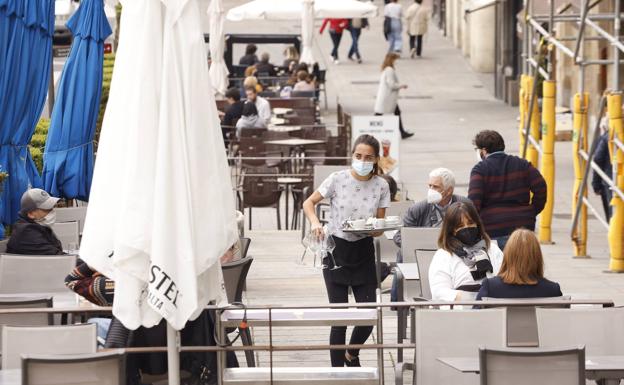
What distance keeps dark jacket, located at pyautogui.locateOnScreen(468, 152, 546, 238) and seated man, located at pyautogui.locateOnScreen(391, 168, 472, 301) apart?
0.46 m

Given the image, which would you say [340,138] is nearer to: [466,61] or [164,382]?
[164,382]

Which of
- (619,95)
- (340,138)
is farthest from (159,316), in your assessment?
(340,138)

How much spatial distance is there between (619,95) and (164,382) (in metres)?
8.77

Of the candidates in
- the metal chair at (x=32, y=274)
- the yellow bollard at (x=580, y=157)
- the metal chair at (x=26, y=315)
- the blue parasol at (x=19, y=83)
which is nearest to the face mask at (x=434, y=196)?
the metal chair at (x=32, y=274)

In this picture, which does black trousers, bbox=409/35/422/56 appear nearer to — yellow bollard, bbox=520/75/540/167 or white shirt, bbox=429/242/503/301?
yellow bollard, bbox=520/75/540/167

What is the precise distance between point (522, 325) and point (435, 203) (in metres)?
2.71

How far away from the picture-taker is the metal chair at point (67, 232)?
12.2 meters

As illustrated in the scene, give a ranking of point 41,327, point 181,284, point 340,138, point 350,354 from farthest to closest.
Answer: point 340,138 < point 350,354 < point 41,327 < point 181,284

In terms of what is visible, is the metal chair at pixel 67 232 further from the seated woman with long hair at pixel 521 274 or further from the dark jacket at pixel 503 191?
the seated woman with long hair at pixel 521 274

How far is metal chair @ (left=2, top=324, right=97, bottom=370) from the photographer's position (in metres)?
7.53

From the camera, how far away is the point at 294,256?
15.5 meters

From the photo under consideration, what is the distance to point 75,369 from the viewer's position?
22.8 feet

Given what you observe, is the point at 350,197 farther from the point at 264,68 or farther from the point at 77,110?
the point at 264,68

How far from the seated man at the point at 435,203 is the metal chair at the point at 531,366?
10.6 ft
